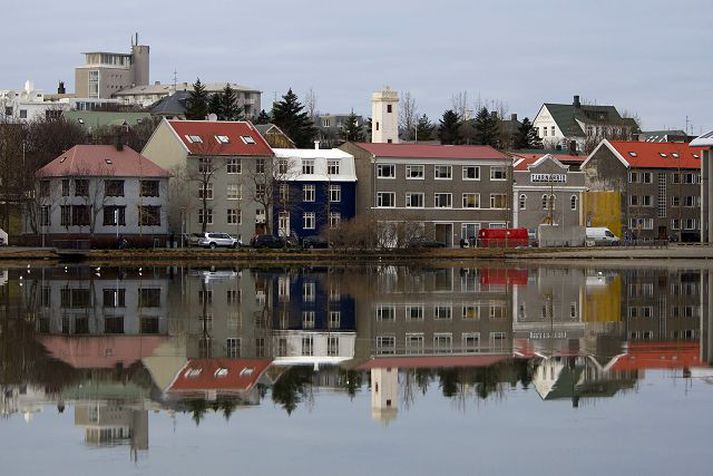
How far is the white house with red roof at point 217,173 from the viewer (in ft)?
317

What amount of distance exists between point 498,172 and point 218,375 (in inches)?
3147

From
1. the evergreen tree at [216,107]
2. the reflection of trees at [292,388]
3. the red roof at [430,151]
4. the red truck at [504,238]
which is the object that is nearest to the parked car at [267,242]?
the red roof at [430,151]

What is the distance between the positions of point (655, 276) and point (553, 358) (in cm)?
3712

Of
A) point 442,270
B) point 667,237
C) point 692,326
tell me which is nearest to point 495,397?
point 692,326

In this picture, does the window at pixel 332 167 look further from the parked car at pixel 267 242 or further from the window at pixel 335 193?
the parked car at pixel 267 242

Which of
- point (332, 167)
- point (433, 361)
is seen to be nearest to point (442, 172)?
point (332, 167)

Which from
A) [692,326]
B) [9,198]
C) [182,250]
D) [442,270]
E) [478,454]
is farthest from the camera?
[9,198]

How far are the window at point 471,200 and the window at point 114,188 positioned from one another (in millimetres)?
24888

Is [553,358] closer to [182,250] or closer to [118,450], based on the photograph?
[118,450]

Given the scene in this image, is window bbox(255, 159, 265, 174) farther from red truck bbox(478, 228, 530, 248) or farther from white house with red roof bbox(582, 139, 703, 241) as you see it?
white house with red roof bbox(582, 139, 703, 241)

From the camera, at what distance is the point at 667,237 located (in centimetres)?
11675

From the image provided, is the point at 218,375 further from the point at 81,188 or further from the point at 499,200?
the point at 499,200

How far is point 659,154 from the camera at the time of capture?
118562 mm

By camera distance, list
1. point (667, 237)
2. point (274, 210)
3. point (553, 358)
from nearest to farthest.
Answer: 1. point (553, 358)
2. point (274, 210)
3. point (667, 237)
